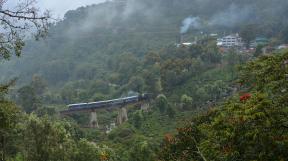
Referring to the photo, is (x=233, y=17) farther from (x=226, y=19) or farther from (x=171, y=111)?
(x=171, y=111)

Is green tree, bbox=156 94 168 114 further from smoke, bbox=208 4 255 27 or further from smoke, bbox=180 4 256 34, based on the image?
smoke, bbox=208 4 255 27

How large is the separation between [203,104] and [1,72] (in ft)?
255

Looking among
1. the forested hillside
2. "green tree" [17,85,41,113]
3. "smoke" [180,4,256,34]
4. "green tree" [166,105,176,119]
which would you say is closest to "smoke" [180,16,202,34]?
"smoke" [180,4,256,34]

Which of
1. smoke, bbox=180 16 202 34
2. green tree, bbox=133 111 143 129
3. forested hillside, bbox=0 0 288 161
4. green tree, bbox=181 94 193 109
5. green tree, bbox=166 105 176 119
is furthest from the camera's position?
smoke, bbox=180 16 202 34

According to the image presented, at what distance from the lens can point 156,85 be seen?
2191 inches

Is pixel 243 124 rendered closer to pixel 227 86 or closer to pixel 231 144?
pixel 231 144

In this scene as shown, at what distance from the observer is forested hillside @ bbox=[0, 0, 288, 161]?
1051cm

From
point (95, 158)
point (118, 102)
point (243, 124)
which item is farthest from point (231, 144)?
point (118, 102)

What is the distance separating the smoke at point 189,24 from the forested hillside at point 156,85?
1.19 ft

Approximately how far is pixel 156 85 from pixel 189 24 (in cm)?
4114

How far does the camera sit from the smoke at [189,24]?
9388cm

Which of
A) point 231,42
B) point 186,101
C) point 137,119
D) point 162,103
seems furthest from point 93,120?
point 231,42

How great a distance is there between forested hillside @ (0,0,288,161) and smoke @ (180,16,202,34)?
1.19 ft

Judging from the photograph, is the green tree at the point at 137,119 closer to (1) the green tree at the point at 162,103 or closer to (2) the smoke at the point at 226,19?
(1) the green tree at the point at 162,103
